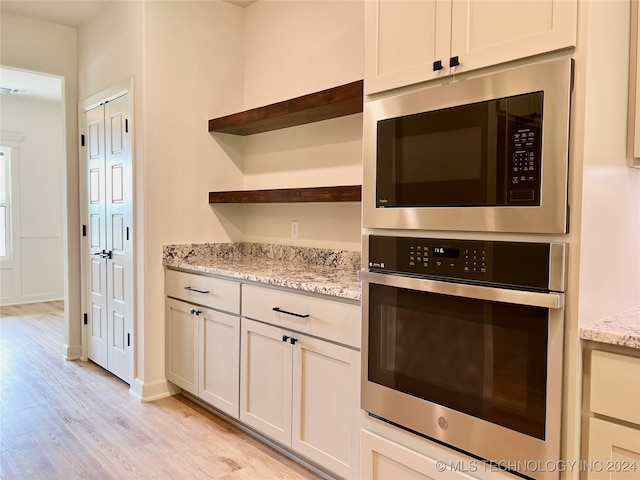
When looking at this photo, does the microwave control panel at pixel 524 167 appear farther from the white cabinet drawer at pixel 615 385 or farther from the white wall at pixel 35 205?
the white wall at pixel 35 205

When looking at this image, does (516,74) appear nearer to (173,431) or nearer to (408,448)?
(408,448)

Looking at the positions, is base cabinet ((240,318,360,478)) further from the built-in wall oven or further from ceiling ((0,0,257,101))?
ceiling ((0,0,257,101))

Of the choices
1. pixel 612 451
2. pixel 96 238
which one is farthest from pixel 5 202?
pixel 612 451

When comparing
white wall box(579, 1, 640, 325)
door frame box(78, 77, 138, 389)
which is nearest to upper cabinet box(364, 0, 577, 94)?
white wall box(579, 1, 640, 325)

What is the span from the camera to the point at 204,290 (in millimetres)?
2859

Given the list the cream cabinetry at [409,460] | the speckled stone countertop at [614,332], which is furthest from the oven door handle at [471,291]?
the cream cabinetry at [409,460]

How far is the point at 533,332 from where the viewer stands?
1.32 metres

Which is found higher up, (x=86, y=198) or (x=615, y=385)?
(x=86, y=198)

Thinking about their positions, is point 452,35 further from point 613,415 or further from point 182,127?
point 182,127

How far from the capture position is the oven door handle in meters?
1.27

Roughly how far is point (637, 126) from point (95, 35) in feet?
11.9

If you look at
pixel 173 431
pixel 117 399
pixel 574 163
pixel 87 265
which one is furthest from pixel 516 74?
pixel 87 265

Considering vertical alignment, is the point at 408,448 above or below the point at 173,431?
above

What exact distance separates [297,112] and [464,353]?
1713 mm
